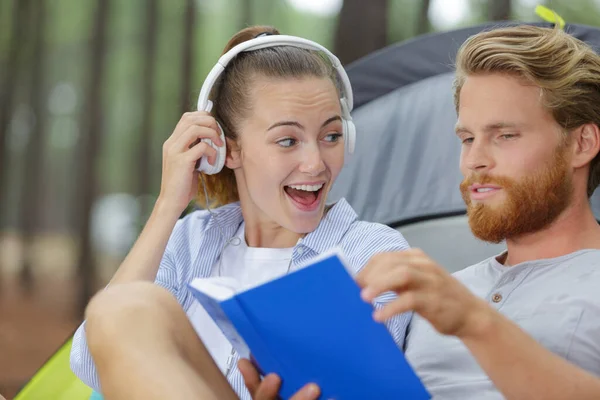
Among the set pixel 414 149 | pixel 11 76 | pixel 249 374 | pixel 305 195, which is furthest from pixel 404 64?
pixel 11 76

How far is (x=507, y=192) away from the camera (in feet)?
4.18

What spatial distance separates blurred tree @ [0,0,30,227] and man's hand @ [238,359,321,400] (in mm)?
7035

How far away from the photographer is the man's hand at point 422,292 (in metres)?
0.87

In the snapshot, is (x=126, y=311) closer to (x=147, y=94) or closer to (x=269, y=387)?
(x=269, y=387)

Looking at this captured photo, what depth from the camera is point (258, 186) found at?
1.49m

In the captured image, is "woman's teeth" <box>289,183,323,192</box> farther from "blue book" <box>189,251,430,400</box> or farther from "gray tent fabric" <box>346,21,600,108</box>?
"gray tent fabric" <box>346,21,600,108</box>

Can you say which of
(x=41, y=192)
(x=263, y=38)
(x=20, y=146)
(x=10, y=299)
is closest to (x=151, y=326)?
(x=263, y=38)

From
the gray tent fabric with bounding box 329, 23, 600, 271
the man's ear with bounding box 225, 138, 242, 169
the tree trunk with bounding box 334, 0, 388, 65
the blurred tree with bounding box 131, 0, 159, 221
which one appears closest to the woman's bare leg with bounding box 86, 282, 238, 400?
the man's ear with bounding box 225, 138, 242, 169

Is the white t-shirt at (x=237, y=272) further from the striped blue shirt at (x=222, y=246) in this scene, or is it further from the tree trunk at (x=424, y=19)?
the tree trunk at (x=424, y=19)

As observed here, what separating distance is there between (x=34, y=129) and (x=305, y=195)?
7268mm

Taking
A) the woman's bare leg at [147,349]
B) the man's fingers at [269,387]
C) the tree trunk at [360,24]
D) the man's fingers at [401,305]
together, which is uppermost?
the man's fingers at [401,305]

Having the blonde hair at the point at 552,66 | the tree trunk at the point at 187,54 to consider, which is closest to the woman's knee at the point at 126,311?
the blonde hair at the point at 552,66

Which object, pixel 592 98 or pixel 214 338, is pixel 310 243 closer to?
pixel 214 338

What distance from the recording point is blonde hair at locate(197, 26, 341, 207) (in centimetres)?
151
